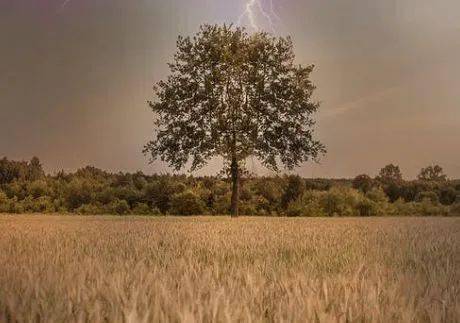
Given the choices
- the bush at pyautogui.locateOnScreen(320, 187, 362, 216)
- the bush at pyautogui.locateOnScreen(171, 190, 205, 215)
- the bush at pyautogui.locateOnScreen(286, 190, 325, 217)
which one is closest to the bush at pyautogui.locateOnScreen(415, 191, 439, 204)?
the bush at pyautogui.locateOnScreen(320, 187, 362, 216)

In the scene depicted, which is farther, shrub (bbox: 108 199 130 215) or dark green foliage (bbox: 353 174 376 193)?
dark green foliage (bbox: 353 174 376 193)

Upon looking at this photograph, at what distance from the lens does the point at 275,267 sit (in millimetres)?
5898

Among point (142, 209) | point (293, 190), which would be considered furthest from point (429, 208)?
point (142, 209)

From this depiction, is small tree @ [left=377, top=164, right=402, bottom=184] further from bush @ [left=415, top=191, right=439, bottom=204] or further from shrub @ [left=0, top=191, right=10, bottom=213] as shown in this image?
shrub @ [left=0, top=191, right=10, bottom=213]

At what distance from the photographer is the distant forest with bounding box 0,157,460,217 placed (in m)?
36.9

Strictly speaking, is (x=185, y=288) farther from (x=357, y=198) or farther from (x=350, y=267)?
(x=357, y=198)

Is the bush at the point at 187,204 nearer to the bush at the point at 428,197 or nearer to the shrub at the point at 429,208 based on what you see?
the shrub at the point at 429,208

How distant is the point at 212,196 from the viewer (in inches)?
1483

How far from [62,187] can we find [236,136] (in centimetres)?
1319

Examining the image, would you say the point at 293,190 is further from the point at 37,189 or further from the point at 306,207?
the point at 37,189

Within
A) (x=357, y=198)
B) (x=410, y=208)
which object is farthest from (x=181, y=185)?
(x=410, y=208)

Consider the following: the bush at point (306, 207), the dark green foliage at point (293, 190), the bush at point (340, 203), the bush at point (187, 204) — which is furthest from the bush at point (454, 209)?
the bush at point (187, 204)

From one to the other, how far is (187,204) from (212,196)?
2199 mm

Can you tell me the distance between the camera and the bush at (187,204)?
3581 cm
